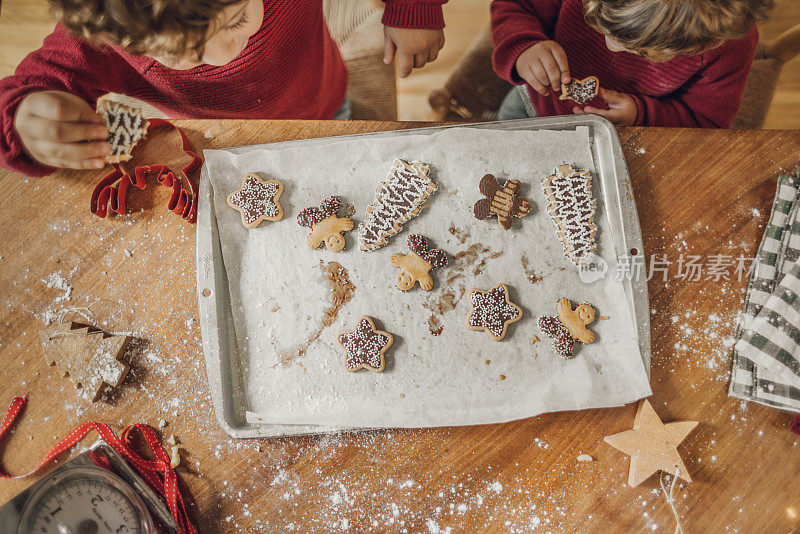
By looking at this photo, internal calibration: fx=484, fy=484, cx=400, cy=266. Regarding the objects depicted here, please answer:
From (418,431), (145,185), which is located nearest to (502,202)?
(418,431)

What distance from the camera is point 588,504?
3.23 ft

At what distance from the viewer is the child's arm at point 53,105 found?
37.4 inches

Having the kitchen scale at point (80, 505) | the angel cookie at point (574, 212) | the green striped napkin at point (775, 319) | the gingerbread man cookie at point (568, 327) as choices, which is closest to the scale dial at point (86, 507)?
the kitchen scale at point (80, 505)

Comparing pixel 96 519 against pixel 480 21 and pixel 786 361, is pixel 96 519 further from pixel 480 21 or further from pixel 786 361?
pixel 480 21

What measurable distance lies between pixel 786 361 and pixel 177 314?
1272mm

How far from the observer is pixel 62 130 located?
972 millimetres

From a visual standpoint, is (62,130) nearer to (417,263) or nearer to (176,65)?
(176,65)

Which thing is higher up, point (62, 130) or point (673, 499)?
point (62, 130)

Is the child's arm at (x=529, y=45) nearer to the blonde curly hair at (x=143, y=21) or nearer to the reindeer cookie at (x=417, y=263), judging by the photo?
the reindeer cookie at (x=417, y=263)

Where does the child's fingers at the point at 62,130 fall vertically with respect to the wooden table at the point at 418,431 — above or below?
above

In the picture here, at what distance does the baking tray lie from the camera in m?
1.00

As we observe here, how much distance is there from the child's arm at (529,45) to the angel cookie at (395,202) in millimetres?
380

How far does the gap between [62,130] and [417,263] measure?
76cm

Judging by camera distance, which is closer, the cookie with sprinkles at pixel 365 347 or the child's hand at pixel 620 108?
the cookie with sprinkles at pixel 365 347
